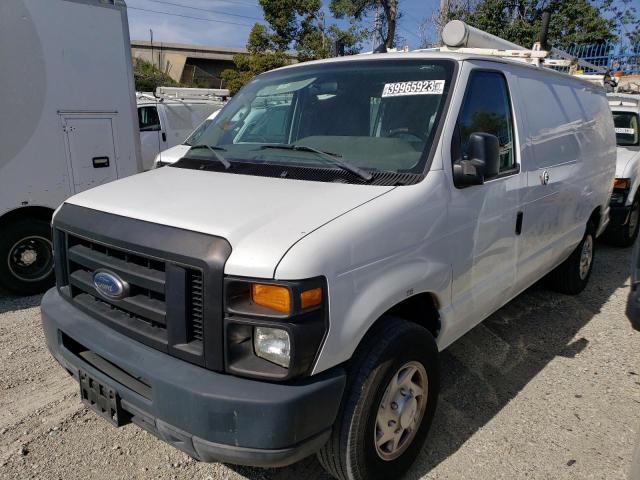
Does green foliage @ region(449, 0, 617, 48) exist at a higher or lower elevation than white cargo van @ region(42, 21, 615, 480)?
higher

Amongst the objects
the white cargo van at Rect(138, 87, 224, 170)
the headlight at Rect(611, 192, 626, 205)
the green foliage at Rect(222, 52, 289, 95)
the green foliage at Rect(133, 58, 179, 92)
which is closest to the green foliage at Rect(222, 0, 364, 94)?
the green foliage at Rect(222, 52, 289, 95)

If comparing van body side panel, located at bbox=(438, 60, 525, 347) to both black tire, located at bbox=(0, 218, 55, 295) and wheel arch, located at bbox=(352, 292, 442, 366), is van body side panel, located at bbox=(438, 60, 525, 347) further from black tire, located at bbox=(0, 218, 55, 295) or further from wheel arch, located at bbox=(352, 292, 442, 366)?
black tire, located at bbox=(0, 218, 55, 295)

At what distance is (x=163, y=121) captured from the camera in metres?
10.9

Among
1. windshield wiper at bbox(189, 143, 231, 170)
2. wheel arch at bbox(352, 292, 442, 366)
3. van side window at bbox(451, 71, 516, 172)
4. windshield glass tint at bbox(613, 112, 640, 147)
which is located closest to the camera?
wheel arch at bbox(352, 292, 442, 366)

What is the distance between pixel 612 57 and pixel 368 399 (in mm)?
17092

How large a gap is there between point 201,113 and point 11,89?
23.0 feet

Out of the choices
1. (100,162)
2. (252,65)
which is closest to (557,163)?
(100,162)

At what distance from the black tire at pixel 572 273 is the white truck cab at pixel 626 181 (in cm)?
182

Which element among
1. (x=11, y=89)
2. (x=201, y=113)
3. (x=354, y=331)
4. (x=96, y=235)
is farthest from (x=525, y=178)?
(x=201, y=113)

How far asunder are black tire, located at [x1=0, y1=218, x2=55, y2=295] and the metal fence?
15382mm

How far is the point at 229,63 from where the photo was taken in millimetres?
43031

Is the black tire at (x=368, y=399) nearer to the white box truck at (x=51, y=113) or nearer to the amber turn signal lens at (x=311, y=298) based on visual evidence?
the amber turn signal lens at (x=311, y=298)

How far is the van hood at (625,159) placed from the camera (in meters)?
6.70

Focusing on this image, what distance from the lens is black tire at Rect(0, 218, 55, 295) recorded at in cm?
516
